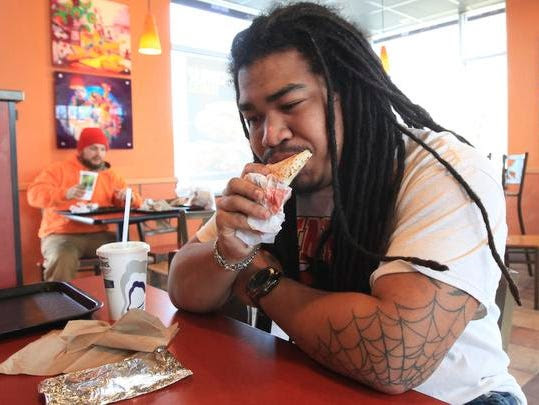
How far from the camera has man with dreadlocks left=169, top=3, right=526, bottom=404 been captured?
759mm

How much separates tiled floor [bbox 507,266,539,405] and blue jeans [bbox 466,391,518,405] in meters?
1.16

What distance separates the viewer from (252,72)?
107 cm

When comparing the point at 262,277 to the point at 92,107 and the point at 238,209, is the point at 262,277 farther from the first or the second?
the point at 92,107

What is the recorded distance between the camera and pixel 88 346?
0.80 metres

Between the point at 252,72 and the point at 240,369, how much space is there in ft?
2.13

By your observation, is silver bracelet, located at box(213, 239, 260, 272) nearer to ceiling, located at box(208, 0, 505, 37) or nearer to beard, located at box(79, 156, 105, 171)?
beard, located at box(79, 156, 105, 171)

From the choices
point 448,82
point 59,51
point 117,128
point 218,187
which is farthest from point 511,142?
point 59,51

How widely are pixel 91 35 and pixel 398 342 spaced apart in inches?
182

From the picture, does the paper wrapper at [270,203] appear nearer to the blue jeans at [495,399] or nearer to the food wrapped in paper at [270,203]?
the food wrapped in paper at [270,203]

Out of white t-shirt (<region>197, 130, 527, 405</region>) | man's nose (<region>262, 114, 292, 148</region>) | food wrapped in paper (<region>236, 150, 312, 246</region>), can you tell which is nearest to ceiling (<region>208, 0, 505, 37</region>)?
man's nose (<region>262, 114, 292, 148</region>)

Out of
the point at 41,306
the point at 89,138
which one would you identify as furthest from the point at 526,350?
the point at 89,138

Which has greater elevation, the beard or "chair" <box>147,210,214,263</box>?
the beard

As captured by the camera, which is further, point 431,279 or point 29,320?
point 29,320

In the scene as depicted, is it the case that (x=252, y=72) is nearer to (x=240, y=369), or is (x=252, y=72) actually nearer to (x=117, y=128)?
(x=240, y=369)
